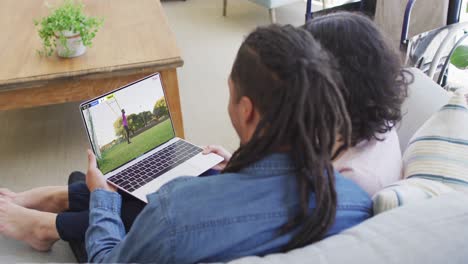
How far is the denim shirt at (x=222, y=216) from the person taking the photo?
2.40 ft

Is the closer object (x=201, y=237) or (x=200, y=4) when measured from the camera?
(x=201, y=237)

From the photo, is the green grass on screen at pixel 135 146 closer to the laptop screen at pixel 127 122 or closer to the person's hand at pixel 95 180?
the laptop screen at pixel 127 122

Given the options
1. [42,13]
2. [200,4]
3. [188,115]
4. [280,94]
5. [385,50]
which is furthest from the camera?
[200,4]

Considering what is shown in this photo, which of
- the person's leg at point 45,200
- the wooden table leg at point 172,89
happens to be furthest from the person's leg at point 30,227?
the wooden table leg at point 172,89

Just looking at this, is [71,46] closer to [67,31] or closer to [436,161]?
[67,31]

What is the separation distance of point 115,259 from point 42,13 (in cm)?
195

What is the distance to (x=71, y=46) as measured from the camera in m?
1.86

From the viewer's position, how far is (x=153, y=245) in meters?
0.75

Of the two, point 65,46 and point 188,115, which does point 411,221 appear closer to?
point 65,46

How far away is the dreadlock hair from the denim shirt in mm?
21

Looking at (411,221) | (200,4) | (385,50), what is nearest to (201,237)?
(411,221)

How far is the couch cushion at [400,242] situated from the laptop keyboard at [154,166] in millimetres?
752

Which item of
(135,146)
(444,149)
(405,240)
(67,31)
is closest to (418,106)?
(444,149)

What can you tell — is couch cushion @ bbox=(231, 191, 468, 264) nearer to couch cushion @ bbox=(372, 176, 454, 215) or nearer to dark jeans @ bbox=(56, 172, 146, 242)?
couch cushion @ bbox=(372, 176, 454, 215)
